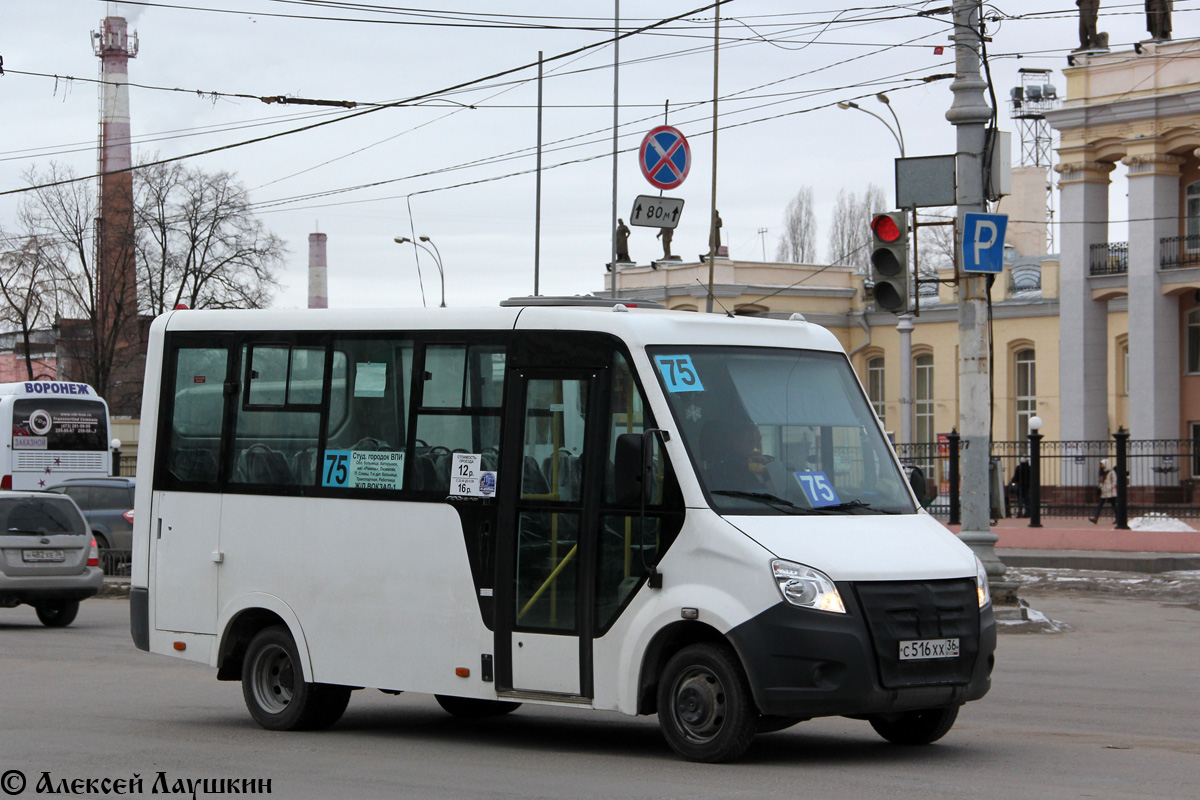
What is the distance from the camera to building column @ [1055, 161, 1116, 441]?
165ft

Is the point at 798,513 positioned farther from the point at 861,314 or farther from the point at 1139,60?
the point at 861,314

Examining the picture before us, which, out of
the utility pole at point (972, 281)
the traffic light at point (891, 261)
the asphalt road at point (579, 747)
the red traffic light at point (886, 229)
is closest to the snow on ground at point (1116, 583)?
the utility pole at point (972, 281)

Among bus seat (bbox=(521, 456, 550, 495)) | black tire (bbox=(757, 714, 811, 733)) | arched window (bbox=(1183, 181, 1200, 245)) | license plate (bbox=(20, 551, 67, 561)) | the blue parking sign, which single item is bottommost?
black tire (bbox=(757, 714, 811, 733))

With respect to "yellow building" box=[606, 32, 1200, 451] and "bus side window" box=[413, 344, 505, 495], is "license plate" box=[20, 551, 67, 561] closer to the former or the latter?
"bus side window" box=[413, 344, 505, 495]

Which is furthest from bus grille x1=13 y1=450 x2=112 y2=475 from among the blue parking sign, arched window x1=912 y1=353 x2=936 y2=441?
arched window x1=912 y1=353 x2=936 y2=441

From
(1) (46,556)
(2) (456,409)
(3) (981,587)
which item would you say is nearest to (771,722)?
(3) (981,587)

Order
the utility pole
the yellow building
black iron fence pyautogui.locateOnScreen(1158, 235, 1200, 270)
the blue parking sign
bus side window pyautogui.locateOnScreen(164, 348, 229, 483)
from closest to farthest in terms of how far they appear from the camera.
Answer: bus side window pyautogui.locateOnScreen(164, 348, 229, 483) < the blue parking sign < the utility pole < the yellow building < black iron fence pyautogui.locateOnScreen(1158, 235, 1200, 270)

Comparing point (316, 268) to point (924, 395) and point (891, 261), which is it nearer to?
point (924, 395)

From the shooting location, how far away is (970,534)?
54.4 ft

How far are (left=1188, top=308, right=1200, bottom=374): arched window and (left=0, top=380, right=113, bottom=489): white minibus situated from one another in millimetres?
31763

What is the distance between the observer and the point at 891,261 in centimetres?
1397

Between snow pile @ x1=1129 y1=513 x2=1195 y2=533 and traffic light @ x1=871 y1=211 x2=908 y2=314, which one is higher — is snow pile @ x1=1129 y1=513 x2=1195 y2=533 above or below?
below

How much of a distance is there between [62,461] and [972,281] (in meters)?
25.7

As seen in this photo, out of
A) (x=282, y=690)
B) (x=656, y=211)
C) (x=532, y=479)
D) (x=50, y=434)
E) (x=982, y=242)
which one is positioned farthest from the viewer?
(x=50, y=434)
